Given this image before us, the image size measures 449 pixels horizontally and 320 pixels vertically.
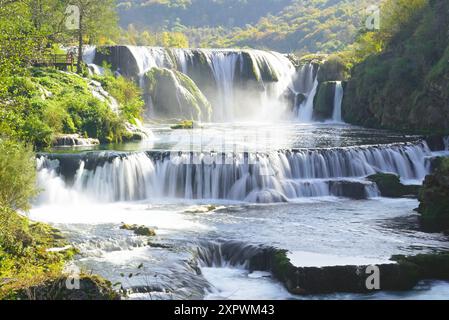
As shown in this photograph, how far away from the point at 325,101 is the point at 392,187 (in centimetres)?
2611

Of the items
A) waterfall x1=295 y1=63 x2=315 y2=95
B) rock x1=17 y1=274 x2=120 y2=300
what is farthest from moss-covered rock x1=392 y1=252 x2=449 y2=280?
waterfall x1=295 y1=63 x2=315 y2=95

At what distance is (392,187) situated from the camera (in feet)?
98.4

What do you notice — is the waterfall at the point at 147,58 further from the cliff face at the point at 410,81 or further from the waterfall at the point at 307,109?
the cliff face at the point at 410,81

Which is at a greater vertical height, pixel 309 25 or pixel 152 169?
pixel 309 25

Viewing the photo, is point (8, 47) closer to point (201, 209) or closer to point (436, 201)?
point (201, 209)

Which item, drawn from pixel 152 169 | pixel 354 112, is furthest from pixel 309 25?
pixel 152 169

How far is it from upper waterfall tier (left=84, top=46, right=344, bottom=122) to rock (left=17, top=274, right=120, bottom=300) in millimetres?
44332

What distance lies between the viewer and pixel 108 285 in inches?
572

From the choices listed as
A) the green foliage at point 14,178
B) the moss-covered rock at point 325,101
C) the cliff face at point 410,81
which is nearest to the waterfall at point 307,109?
the moss-covered rock at point 325,101

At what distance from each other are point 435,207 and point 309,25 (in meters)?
138

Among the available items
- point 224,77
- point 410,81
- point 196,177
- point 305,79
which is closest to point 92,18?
point 224,77

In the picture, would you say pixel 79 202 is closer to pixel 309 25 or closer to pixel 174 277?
pixel 174 277

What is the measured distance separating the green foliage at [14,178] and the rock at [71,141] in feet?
Answer: 50.8

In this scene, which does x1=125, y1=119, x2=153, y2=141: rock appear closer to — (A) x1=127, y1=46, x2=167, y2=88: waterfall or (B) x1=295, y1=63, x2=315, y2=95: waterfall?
(A) x1=127, y1=46, x2=167, y2=88: waterfall
